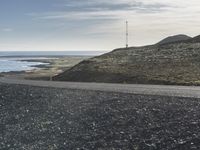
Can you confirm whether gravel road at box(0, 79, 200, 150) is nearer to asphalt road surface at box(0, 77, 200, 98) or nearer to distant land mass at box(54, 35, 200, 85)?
asphalt road surface at box(0, 77, 200, 98)

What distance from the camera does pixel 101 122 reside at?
1828cm

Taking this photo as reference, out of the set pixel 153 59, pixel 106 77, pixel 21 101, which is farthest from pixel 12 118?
pixel 153 59

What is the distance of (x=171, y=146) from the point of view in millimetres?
14367

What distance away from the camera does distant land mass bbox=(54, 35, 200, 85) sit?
3953cm

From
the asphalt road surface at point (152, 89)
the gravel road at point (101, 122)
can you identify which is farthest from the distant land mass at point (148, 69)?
the gravel road at point (101, 122)

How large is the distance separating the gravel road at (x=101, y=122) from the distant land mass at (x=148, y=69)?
1336 centimetres

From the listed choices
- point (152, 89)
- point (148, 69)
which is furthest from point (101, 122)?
point (148, 69)

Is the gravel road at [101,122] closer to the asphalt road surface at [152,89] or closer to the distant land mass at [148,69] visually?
the asphalt road surface at [152,89]

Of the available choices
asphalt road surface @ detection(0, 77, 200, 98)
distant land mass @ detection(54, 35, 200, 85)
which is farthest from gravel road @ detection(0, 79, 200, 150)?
distant land mass @ detection(54, 35, 200, 85)

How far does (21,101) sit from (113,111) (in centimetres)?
769

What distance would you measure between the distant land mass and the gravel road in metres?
13.4

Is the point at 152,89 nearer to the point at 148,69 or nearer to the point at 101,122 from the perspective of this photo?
the point at 101,122

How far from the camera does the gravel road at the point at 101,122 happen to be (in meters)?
15.5

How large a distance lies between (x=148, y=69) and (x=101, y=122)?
101ft
